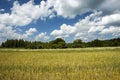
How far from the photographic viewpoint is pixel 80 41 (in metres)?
117

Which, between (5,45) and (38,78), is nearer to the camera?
(38,78)

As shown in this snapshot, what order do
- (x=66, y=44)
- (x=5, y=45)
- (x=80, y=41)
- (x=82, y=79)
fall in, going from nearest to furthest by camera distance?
(x=82, y=79) < (x=66, y=44) < (x=80, y=41) < (x=5, y=45)

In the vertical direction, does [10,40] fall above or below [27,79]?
above

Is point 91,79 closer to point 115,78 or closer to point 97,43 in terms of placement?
point 115,78

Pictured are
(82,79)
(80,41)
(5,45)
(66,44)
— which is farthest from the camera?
(5,45)

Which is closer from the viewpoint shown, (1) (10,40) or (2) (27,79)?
(2) (27,79)

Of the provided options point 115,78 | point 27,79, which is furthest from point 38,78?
point 115,78

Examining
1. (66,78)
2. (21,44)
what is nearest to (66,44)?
(21,44)

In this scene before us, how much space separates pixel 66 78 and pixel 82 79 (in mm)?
887

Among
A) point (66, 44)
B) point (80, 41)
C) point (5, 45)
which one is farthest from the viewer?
point (5, 45)

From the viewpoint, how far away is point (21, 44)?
132m

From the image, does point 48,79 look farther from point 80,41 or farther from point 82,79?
point 80,41

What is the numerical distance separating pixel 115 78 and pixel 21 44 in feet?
413

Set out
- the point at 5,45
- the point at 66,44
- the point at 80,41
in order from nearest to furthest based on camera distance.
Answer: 1. the point at 66,44
2. the point at 80,41
3. the point at 5,45
